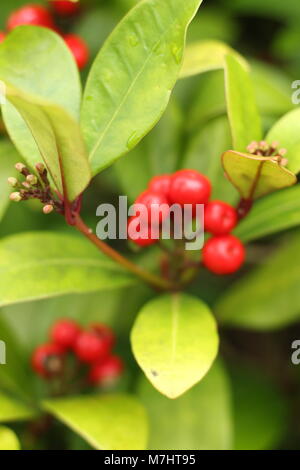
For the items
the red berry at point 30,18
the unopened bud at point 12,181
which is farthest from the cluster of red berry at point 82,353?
the red berry at point 30,18

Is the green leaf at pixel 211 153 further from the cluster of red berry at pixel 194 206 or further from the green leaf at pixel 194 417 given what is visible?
the green leaf at pixel 194 417

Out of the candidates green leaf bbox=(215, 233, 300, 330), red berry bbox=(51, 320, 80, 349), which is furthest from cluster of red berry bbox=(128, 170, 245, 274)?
red berry bbox=(51, 320, 80, 349)

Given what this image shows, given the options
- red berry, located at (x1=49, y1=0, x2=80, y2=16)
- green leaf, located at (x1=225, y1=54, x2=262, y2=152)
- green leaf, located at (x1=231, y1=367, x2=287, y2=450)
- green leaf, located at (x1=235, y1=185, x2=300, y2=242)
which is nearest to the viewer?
green leaf, located at (x1=225, y1=54, x2=262, y2=152)

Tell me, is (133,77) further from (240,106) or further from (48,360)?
(48,360)

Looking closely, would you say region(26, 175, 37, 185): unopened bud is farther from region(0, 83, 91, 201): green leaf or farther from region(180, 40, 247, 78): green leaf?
region(180, 40, 247, 78): green leaf

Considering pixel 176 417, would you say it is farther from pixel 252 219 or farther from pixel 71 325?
pixel 252 219

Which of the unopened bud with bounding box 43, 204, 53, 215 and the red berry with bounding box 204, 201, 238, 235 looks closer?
the unopened bud with bounding box 43, 204, 53, 215

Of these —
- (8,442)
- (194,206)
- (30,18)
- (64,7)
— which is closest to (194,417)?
(8,442)
